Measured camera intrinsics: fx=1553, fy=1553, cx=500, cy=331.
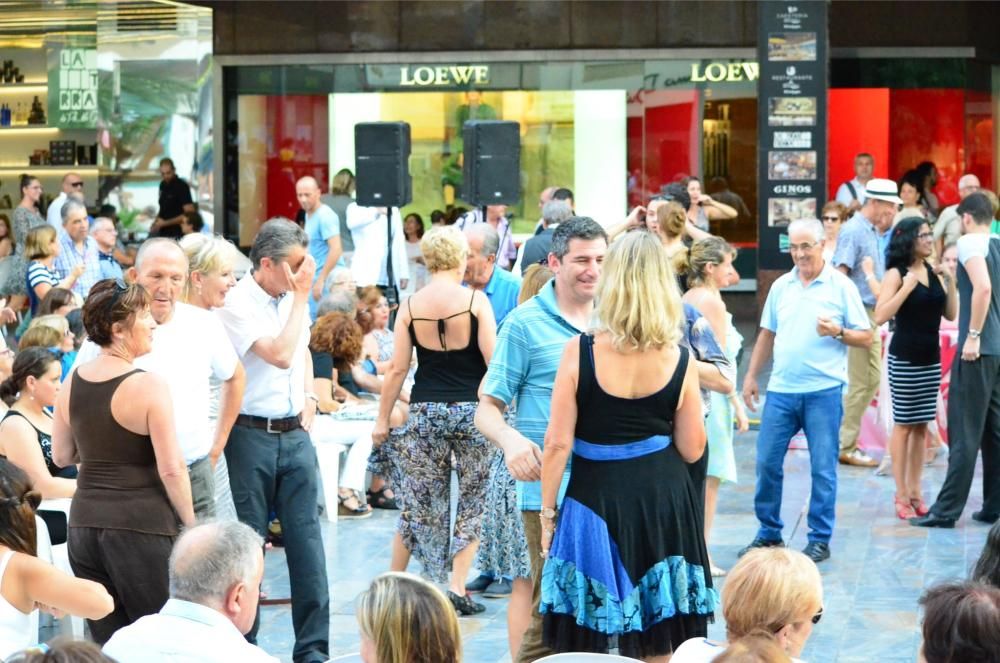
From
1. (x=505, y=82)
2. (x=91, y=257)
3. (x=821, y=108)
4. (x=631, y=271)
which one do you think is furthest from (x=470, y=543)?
(x=505, y=82)

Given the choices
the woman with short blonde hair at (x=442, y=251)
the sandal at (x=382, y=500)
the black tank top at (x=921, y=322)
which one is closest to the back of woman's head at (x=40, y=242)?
the sandal at (x=382, y=500)

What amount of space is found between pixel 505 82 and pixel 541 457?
1652 centimetres

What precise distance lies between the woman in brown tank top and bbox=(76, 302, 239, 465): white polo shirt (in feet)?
0.94

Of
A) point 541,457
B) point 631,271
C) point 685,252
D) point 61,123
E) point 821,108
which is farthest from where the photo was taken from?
point 61,123

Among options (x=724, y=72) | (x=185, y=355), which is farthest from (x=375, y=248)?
(x=185, y=355)

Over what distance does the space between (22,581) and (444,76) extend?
17255 millimetres

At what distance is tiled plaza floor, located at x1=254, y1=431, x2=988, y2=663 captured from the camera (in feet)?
21.8

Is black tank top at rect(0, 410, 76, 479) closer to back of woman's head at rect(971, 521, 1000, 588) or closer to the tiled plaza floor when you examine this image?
the tiled plaza floor

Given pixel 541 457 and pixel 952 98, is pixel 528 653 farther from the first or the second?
pixel 952 98

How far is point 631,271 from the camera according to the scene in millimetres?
4359

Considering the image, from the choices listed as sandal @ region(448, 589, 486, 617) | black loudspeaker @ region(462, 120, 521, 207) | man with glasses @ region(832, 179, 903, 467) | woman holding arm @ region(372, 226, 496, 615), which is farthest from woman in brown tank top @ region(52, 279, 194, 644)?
black loudspeaker @ region(462, 120, 521, 207)

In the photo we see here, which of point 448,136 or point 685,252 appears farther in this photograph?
point 448,136

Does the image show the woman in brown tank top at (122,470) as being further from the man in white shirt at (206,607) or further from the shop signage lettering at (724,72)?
the shop signage lettering at (724,72)

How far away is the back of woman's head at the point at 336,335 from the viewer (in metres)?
9.43
